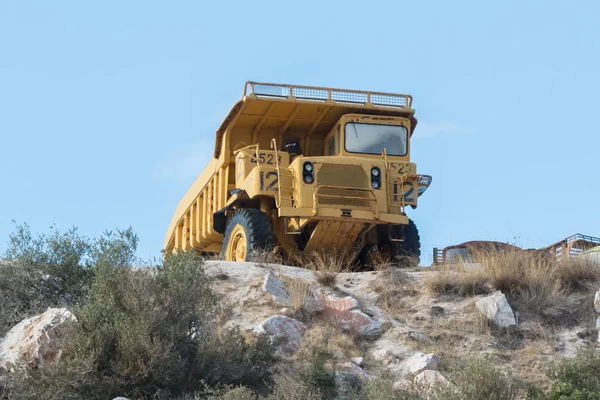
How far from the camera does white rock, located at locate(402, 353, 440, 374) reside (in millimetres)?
13266

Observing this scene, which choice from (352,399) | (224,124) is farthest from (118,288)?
(224,124)

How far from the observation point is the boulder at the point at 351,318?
14578 millimetres

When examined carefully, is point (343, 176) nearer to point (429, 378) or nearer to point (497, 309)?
point (497, 309)

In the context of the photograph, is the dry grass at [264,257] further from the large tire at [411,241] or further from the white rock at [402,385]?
the white rock at [402,385]

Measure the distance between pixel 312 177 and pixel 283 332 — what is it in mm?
4985

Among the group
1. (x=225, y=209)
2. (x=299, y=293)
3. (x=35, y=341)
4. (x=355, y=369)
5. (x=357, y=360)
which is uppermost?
(x=225, y=209)

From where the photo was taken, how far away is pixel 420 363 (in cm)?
1336

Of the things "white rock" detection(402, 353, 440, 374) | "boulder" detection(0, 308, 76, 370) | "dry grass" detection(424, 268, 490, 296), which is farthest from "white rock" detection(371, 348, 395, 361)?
"boulder" detection(0, 308, 76, 370)

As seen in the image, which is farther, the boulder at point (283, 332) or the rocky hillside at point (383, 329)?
the boulder at point (283, 332)

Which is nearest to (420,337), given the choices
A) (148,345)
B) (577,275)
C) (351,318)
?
(351,318)

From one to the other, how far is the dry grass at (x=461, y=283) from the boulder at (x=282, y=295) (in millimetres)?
1909

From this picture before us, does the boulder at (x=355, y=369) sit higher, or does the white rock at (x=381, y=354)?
the white rock at (x=381, y=354)

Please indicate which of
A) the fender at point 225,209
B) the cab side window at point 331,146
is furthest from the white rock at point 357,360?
the cab side window at point 331,146

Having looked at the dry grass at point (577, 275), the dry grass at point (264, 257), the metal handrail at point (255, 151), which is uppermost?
the metal handrail at point (255, 151)
